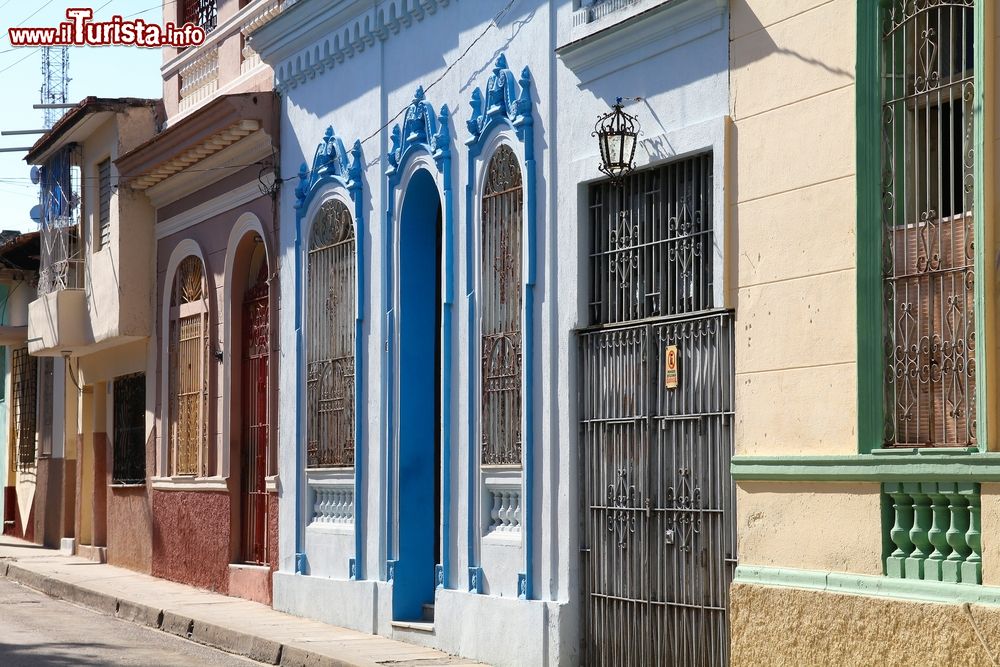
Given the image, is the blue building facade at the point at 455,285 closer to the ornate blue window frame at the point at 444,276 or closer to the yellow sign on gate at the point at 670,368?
the ornate blue window frame at the point at 444,276

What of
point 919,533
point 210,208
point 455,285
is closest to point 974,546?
point 919,533

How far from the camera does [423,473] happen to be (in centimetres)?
1238

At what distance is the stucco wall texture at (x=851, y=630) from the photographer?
673 cm

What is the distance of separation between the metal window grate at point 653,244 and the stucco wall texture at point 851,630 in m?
1.76

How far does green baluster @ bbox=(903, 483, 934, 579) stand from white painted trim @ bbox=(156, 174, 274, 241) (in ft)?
29.3

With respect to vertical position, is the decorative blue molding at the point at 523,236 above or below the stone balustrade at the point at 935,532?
above

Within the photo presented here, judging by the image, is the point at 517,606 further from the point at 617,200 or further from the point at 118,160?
the point at 118,160

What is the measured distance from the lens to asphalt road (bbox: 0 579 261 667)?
11312mm

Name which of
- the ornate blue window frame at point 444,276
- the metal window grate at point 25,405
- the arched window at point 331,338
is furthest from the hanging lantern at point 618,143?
the metal window grate at point 25,405

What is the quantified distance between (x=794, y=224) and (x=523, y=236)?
280 cm

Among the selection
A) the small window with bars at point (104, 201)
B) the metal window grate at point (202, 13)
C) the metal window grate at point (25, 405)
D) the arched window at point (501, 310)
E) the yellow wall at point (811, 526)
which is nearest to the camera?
the yellow wall at point (811, 526)

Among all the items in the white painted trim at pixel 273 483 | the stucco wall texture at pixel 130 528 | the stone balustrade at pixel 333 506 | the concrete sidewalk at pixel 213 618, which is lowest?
the concrete sidewalk at pixel 213 618

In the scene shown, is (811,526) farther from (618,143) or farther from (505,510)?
(505,510)

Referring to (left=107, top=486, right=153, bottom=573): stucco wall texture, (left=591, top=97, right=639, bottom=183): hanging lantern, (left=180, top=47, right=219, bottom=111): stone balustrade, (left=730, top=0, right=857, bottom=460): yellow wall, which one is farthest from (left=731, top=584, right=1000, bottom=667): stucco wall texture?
(left=107, top=486, right=153, bottom=573): stucco wall texture
